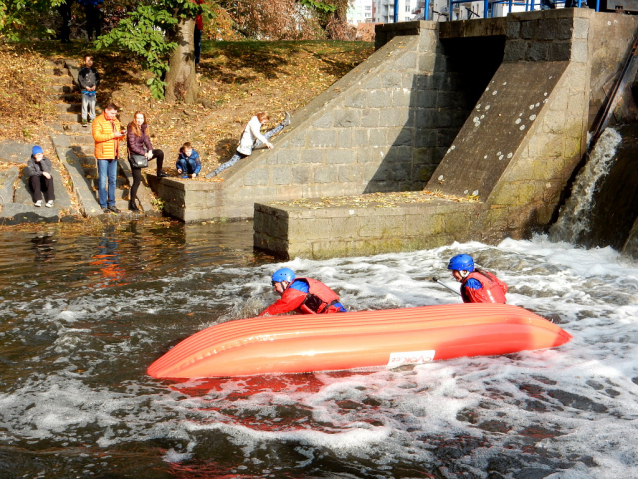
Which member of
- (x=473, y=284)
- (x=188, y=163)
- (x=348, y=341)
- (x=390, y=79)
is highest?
(x=390, y=79)

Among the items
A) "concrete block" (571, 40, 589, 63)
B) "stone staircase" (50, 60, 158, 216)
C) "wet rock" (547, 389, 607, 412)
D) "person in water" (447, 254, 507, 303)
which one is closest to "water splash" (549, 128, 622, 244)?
"concrete block" (571, 40, 589, 63)

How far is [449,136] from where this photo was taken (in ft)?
Result: 59.0

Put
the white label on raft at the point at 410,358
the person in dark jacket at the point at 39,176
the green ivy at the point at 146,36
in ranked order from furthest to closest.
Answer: the green ivy at the point at 146,36 → the person in dark jacket at the point at 39,176 → the white label on raft at the point at 410,358

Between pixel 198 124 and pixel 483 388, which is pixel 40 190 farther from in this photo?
pixel 483 388

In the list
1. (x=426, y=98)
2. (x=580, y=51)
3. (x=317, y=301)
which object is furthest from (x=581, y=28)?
(x=317, y=301)

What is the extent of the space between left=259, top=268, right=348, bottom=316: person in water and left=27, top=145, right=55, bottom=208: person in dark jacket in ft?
27.6

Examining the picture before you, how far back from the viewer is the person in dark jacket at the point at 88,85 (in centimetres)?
1847

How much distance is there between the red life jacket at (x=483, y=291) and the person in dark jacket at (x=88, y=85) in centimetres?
1256


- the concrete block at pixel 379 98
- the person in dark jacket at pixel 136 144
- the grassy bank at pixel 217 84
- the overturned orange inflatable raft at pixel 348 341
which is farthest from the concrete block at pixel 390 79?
the overturned orange inflatable raft at pixel 348 341

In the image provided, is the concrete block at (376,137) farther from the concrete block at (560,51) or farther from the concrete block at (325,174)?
the concrete block at (560,51)

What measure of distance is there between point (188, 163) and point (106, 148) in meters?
1.83

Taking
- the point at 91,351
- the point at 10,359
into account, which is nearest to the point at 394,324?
the point at 91,351

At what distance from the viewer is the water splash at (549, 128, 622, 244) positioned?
556 inches

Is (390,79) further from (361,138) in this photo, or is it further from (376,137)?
(361,138)
